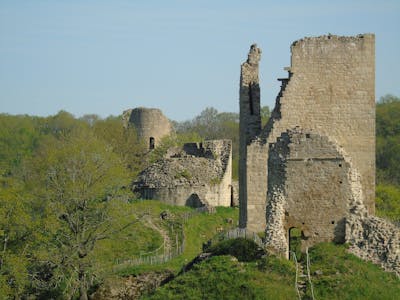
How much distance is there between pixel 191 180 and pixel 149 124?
19.8 meters

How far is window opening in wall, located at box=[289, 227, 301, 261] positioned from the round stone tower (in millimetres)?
39827

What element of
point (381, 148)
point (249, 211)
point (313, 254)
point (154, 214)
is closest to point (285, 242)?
point (313, 254)

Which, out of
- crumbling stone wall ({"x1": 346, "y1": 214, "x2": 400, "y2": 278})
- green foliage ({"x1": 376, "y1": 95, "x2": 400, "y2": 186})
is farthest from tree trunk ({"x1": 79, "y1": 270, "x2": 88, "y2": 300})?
green foliage ({"x1": 376, "y1": 95, "x2": 400, "y2": 186})

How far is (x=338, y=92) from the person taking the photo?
94.4ft

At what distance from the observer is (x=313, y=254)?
74.9ft

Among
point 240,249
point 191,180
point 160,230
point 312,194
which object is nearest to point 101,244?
point 160,230

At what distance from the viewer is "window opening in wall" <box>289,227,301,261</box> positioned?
76.6 ft

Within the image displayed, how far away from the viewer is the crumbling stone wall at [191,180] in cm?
4488

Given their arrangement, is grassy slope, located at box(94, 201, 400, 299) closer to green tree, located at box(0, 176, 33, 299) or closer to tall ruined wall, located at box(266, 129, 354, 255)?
tall ruined wall, located at box(266, 129, 354, 255)

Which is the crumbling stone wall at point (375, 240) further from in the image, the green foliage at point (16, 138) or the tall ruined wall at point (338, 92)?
the green foliage at point (16, 138)

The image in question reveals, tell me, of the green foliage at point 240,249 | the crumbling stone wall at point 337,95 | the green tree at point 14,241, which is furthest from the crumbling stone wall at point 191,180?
the green foliage at point 240,249

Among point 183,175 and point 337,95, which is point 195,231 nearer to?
point 183,175

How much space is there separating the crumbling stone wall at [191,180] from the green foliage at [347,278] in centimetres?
2185

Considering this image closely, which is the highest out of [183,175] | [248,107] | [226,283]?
[248,107]
